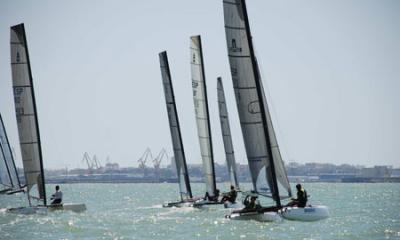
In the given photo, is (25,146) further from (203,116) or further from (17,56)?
(203,116)

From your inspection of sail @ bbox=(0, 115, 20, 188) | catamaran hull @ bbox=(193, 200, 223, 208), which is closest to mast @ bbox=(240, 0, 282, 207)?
catamaran hull @ bbox=(193, 200, 223, 208)

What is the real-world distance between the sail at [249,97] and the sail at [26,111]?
1197 centimetres

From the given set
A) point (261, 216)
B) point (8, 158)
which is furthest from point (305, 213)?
point (8, 158)

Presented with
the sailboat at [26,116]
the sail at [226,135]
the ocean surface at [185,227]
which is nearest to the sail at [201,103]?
the ocean surface at [185,227]

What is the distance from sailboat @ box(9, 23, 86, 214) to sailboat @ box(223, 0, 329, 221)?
1129 centimetres

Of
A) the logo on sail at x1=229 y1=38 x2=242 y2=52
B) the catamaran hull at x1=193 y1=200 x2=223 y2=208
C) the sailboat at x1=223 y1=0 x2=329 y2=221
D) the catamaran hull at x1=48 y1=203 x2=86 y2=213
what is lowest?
the catamaran hull at x1=193 y1=200 x2=223 y2=208

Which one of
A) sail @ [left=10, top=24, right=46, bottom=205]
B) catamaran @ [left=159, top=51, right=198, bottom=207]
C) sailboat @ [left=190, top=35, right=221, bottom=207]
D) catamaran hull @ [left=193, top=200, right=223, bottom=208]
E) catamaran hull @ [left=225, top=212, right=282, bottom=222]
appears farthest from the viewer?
catamaran @ [left=159, top=51, right=198, bottom=207]

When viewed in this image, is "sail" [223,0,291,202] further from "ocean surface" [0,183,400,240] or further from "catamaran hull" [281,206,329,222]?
"catamaran hull" [281,206,329,222]

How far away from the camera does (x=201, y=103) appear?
50719 millimetres

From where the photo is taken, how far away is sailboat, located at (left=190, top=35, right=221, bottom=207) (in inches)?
1983

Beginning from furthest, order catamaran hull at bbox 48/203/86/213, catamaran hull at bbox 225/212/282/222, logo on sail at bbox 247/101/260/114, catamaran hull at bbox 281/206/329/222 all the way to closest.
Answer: catamaran hull at bbox 48/203/86/213
logo on sail at bbox 247/101/260/114
catamaran hull at bbox 225/212/282/222
catamaran hull at bbox 281/206/329/222

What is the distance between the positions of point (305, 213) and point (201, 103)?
1800cm

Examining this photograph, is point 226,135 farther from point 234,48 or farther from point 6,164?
point 234,48

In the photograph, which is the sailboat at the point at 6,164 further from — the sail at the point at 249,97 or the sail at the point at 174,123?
the sail at the point at 249,97
